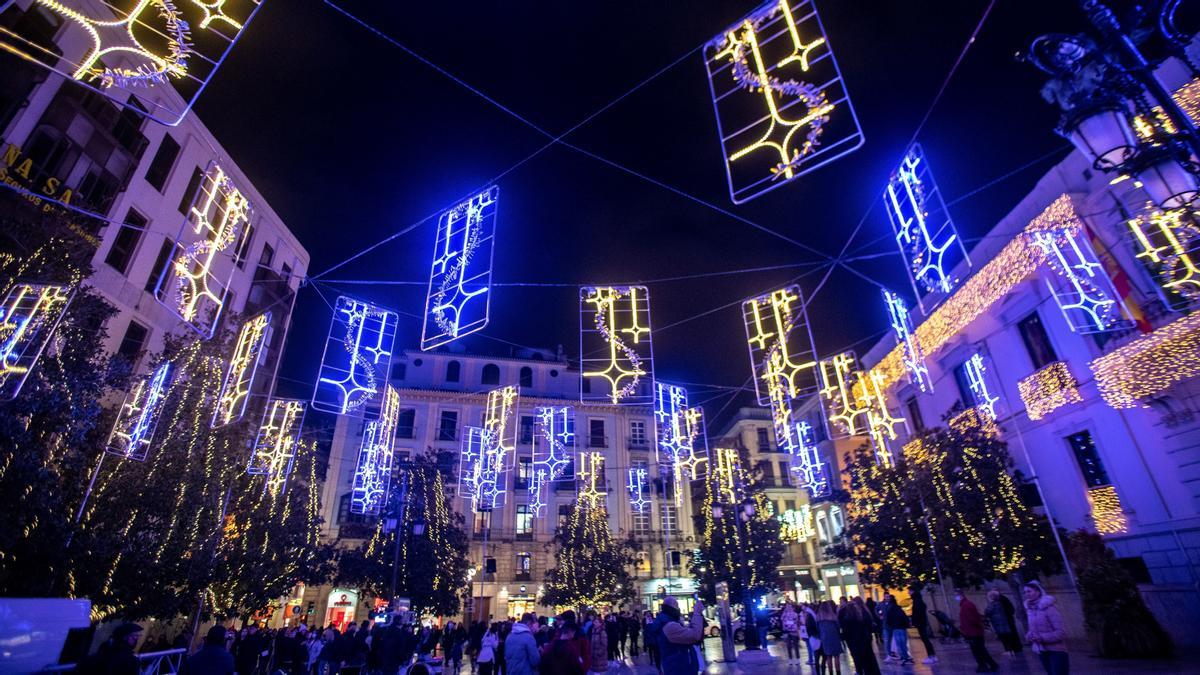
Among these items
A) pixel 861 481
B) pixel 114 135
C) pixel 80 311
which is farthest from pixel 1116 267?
pixel 114 135

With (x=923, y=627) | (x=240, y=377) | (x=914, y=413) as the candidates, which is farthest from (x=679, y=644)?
(x=914, y=413)

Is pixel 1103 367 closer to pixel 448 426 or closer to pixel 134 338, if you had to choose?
pixel 134 338

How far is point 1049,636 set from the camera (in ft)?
21.6

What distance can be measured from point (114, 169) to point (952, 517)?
91.8ft

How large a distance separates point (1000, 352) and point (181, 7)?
70.1 feet

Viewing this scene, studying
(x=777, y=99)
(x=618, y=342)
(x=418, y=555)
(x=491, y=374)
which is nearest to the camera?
(x=777, y=99)

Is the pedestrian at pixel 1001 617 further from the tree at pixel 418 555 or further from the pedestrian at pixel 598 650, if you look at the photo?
the tree at pixel 418 555

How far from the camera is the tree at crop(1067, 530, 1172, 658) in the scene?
10.2m

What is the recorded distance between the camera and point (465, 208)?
1051cm

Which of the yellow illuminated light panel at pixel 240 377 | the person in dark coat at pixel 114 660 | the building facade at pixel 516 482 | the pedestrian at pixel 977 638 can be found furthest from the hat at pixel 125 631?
the building facade at pixel 516 482

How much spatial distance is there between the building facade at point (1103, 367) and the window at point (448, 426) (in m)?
32.6

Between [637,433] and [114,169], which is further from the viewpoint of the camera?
[637,433]

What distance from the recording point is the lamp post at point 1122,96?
252 inches

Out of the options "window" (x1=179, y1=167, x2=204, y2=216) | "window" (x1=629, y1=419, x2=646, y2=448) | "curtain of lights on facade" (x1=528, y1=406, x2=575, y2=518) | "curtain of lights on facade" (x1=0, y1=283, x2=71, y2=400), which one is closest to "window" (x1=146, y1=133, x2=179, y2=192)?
"window" (x1=179, y1=167, x2=204, y2=216)
